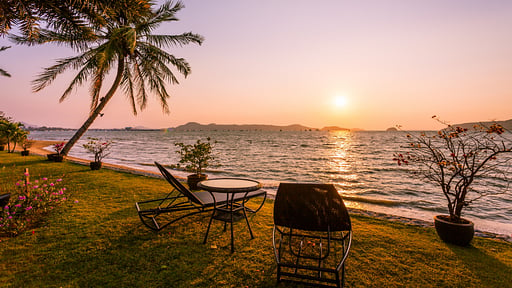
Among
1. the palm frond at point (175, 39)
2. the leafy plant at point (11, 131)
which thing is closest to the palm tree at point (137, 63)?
the palm frond at point (175, 39)

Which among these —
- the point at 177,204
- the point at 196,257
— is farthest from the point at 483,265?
the point at 177,204

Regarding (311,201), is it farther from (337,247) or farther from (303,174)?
(303,174)

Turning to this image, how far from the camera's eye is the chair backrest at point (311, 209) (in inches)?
108

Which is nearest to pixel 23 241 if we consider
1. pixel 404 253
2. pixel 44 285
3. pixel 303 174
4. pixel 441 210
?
pixel 44 285

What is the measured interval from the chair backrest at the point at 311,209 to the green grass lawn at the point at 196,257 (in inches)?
26.5

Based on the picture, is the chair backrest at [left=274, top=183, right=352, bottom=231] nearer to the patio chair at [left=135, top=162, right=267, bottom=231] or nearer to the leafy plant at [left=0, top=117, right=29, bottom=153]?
the patio chair at [left=135, top=162, right=267, bottom=231]

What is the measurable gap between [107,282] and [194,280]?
964mm

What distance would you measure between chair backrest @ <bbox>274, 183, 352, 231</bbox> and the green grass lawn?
26.5 inches

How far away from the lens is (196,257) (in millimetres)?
3074

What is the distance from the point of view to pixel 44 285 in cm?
241

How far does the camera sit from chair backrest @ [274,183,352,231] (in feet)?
9.00

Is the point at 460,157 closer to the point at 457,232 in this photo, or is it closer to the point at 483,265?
the point at 457,232

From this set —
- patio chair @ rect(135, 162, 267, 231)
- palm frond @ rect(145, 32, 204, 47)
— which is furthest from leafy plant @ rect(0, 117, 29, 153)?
patio chair @ rect(135, 162, 267, 231)

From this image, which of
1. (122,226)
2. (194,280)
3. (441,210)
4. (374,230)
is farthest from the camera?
(441,210)
